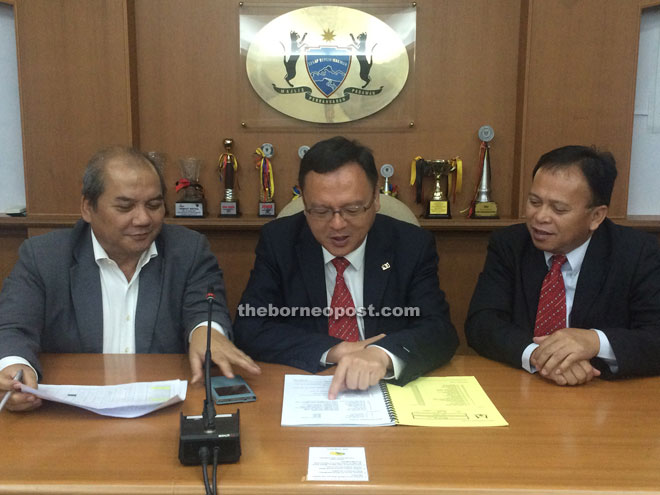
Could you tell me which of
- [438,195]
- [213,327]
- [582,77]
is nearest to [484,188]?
[438,195]

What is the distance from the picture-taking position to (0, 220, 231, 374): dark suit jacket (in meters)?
1.64

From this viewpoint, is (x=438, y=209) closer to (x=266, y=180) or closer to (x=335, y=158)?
(x=266, y=180)

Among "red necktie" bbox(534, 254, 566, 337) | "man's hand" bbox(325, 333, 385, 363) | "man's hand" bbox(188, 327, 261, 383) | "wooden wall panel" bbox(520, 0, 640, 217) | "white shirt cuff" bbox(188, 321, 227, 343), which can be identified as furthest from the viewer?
"wooden wall panel" bbox(520, 0, 640, 217)

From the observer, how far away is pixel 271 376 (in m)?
1.42

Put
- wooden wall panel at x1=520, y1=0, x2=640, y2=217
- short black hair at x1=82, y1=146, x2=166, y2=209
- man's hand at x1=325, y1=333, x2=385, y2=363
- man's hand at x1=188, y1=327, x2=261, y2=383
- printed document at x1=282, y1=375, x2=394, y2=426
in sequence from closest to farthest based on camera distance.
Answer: printed document at x1=282, y1=375, x2=394, y2=426 → man's hand at x1=188, y1=327, x2=261, y2=383 → man's hand at x1=325, y1=333, x2=385, y2=363 → short black hair at x1=82, y1=146, x2=166, y2=209 → wooden wall panel at x1=520, y1=0, x2=640, y2=217

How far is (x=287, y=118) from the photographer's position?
10.2 ft

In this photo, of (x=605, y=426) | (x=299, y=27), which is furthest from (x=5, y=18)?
(x=605, y=426)

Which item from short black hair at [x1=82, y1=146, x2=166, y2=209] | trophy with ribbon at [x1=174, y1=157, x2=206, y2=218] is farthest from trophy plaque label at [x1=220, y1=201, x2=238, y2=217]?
short black hair at [x1=82, y1=146, x2=166, y2=209]

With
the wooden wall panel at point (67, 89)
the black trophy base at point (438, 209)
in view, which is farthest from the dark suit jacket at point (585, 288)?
the wooden wall panel at point (67, 89)

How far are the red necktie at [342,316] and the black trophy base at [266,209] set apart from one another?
4.21 feet

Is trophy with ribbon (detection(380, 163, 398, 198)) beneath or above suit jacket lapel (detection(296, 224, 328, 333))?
above

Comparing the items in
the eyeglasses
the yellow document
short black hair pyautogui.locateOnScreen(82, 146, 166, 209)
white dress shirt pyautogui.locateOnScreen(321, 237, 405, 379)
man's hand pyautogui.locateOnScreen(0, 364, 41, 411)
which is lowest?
the yellow document

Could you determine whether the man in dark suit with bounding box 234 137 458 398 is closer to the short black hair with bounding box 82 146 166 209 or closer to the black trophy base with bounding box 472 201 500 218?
the short black hair with bounding box 82 146 166 209

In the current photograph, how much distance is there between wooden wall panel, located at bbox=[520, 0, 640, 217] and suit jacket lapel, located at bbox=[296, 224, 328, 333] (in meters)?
1.57
